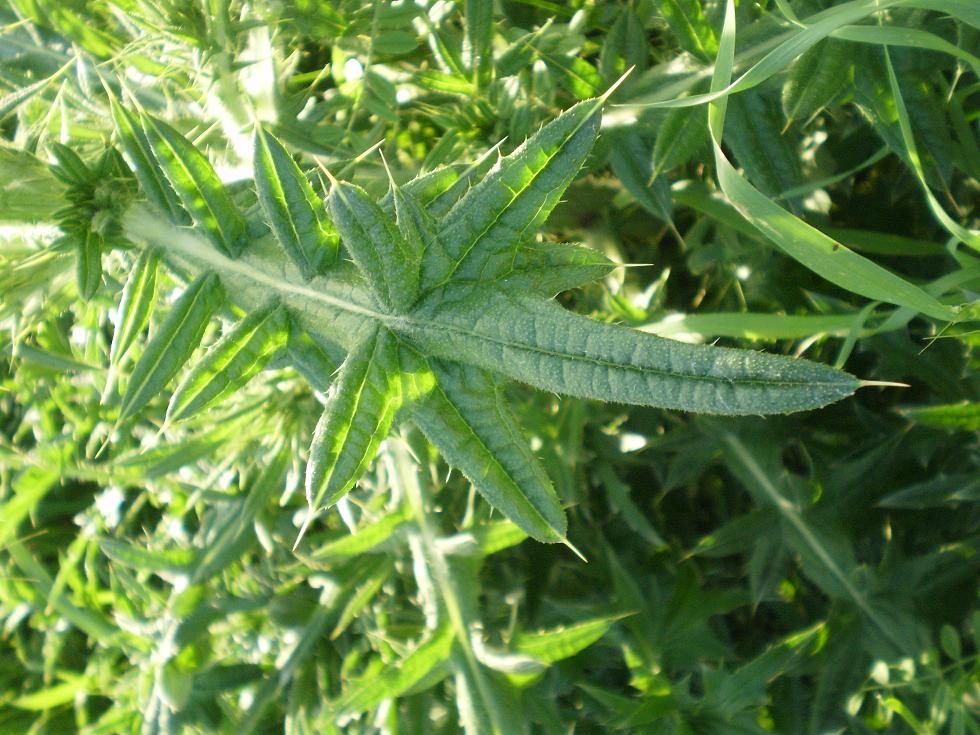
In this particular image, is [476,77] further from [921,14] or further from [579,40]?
[921,14]

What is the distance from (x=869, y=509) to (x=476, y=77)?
1207 millimetres

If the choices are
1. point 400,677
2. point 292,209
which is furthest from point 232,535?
point 292,209

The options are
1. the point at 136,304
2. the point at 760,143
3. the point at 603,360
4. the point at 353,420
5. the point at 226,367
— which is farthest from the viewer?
the point at 760,143

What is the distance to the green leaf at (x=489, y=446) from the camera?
1.05m

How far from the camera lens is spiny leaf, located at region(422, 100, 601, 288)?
39.7 inches

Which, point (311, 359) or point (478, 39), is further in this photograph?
point (478, 39)

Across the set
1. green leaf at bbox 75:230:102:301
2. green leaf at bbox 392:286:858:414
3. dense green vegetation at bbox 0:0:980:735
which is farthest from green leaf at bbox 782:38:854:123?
green leaf at bbox 75:230:102:301

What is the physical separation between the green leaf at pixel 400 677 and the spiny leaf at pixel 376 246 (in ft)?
2.70

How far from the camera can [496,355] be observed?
3.34 ft

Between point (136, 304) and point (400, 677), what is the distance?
31.8 inches

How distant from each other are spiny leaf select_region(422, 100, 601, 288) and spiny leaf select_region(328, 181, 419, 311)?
0.11 feet

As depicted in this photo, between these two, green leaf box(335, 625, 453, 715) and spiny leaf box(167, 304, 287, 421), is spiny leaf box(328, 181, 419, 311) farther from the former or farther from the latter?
green leaf box(335, 625, 453, 715)

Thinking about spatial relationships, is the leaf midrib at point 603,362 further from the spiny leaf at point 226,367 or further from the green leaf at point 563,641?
the green leaf at point 563,641

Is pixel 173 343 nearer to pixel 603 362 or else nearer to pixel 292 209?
pixel 292 209
